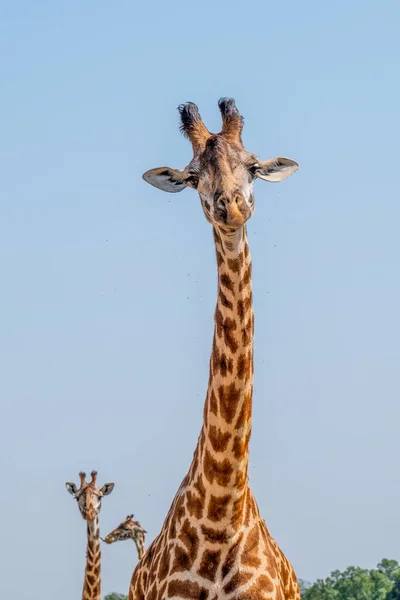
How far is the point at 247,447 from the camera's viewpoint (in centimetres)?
1145

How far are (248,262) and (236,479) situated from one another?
4.51 feet

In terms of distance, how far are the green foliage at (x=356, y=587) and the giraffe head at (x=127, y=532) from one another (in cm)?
2773

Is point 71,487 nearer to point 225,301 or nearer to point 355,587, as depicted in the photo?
point 225,301

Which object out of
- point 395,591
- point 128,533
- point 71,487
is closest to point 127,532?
point 128,533

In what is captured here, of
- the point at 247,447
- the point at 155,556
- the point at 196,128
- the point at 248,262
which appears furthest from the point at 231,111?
the point at 155,556

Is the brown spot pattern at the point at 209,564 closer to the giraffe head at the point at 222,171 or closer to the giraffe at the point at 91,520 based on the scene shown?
the giraffe head at the point at 222,171

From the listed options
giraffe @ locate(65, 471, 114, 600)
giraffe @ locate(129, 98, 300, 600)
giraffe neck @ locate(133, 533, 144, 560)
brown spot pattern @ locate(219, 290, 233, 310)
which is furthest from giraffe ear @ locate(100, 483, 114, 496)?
brown spot pattern @ locate(219, 290, 233, 310)

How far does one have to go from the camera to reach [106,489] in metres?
23.3

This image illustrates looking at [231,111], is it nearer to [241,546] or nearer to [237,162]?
[237,162]

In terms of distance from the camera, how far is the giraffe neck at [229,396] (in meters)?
11.1

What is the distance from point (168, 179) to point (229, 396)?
57.1 inches

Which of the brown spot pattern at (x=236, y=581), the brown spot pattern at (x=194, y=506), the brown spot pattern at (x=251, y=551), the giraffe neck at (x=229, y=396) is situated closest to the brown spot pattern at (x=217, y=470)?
the giraffe neck at (x=229, y=396)

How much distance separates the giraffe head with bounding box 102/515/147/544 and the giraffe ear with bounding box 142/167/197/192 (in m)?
15.8

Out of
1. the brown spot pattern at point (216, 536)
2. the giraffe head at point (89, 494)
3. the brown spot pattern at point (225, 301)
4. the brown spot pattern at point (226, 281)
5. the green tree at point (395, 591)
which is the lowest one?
the brown spot pattern at point (216, 536)
